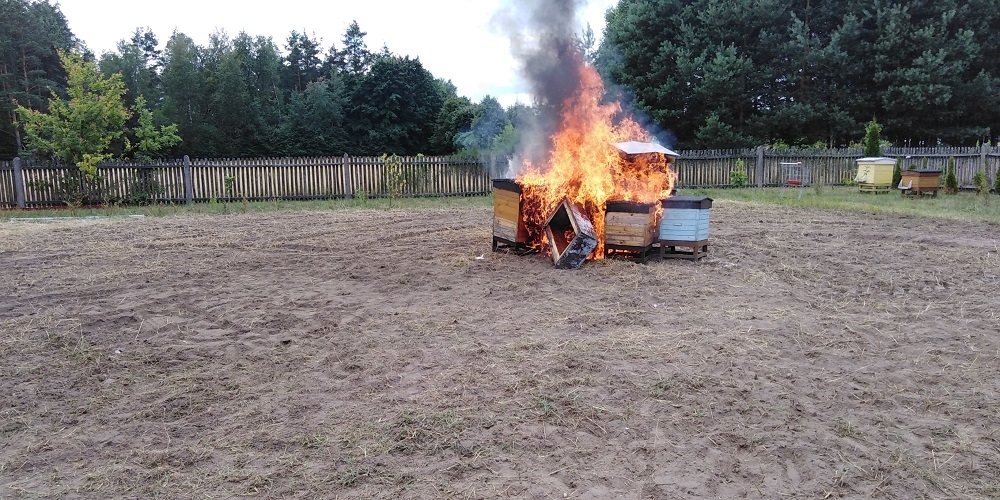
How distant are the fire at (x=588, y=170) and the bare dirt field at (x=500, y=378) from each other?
3.46 ft

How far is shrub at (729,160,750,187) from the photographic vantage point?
23608 millimetres

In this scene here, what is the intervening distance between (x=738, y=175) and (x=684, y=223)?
53.1 ft

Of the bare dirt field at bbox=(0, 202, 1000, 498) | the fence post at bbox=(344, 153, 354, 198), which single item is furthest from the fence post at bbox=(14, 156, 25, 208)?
the bare dirt field at bbox=(0, 202, 1000, 498)

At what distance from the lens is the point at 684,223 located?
29.4ft

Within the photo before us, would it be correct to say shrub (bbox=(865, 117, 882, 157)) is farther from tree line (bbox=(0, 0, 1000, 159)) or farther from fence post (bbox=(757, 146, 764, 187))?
tree line (bbox=(0, 0, 1000, 159))

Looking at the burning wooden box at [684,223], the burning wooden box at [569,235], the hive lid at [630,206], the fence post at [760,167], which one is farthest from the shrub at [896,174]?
the burning wooden box at [569,235]

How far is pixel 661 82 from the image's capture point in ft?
105

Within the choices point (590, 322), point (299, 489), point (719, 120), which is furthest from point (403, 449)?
point (719, 120)

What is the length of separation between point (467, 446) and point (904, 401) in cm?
307

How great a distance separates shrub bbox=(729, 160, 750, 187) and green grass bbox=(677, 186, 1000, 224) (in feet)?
2.84

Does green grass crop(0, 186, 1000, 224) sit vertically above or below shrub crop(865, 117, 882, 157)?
below

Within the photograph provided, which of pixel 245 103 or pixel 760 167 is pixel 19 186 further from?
pixel 245 103

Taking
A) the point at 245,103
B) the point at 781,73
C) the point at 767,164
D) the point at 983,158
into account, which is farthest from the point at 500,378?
the point at 245,103

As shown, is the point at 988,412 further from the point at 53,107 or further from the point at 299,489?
the point at 53,107
